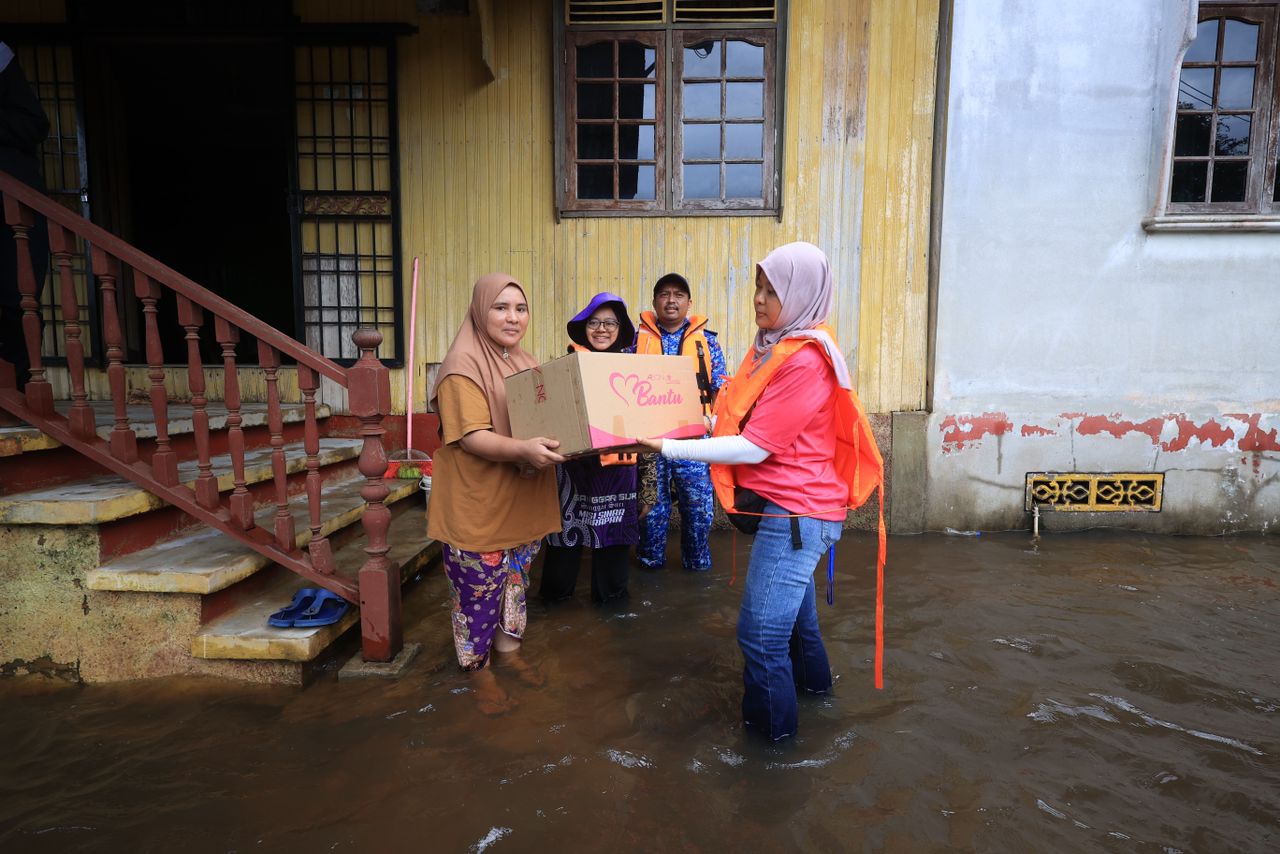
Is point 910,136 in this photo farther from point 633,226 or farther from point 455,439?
point 455,439

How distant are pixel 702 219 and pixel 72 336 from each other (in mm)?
3732

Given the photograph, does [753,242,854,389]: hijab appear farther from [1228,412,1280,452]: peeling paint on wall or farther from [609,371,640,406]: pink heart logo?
[1228,412,1280,452]: peeling paint on wall

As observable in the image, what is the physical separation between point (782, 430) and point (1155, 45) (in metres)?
4.89

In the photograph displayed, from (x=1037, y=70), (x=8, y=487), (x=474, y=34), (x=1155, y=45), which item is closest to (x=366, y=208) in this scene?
(x=474, y=34)

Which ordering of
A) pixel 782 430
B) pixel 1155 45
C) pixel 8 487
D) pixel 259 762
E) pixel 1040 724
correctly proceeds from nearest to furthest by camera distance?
pixel 782 430 → pixel 259 762 → pixel 1040 724 → pixel 8 487 → pixel 1155 45

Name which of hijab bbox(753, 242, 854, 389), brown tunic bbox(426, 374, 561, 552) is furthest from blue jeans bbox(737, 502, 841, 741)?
brown tunic bbox(426, 374, 561, 552)

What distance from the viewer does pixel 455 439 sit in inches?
98.9

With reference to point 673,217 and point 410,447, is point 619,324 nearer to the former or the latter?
point 673,217

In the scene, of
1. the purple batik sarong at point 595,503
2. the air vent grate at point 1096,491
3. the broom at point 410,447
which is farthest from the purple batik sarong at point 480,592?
the air vent grate at point 1096,491

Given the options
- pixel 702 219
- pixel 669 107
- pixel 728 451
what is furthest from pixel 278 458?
pixel 669 107

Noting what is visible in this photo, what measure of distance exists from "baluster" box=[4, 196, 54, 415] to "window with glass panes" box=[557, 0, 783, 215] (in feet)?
9.82

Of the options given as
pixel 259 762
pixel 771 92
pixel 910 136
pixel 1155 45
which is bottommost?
pixel 259 762

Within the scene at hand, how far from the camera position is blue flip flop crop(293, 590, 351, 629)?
2.75 meters

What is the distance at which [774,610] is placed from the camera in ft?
7.13
